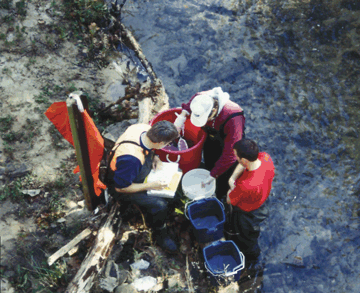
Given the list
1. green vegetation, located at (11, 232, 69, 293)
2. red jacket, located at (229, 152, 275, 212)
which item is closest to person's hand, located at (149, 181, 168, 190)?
red jacket, located at (229, 152, 275, 212)

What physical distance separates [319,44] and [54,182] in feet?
23.5

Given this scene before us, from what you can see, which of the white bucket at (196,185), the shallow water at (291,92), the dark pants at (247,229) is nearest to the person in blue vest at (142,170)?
the white bucket at (196,185)

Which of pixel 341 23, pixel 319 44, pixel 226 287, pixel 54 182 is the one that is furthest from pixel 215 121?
pixel 341 23

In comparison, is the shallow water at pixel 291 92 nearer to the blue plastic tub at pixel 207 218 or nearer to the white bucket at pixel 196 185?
the blue plastic tub at pixel 207 218

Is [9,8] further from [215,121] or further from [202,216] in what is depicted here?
[202,216]

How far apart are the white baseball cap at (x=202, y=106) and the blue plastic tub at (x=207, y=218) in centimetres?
125

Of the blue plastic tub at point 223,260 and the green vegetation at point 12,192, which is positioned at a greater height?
the green vegetation at point 12,192

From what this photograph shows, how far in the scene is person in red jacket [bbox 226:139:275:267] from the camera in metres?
3.62

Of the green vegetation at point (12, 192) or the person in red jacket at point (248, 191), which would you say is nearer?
the person in red jacket at point (248, 191)

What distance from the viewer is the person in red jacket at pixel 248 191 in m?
3.62

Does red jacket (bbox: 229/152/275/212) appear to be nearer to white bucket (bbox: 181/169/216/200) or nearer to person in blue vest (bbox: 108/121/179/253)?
white bucket (bbox: 181/169/216/200)

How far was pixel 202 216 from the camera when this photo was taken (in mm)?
4695

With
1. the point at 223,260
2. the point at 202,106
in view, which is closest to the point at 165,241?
the point at 223,260

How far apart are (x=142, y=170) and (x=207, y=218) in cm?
131
